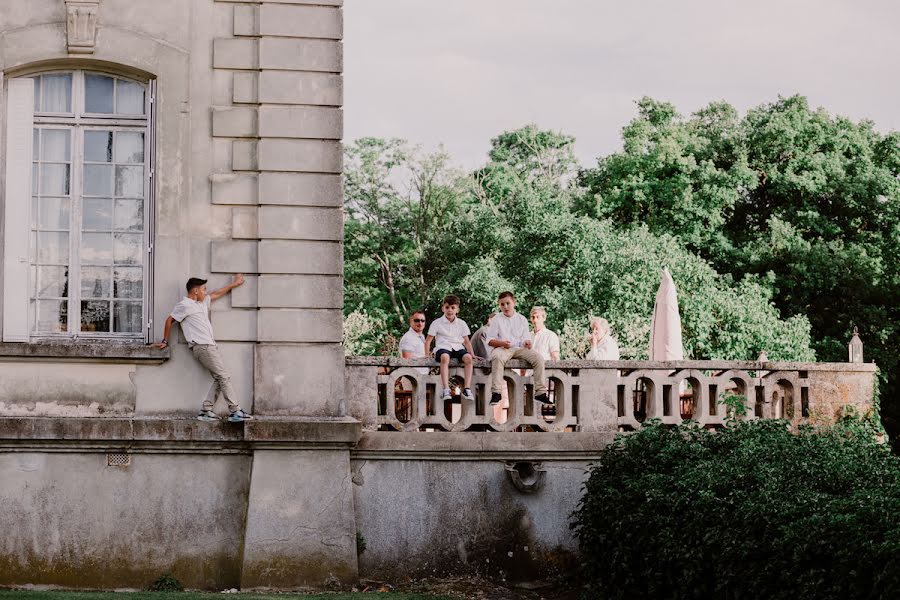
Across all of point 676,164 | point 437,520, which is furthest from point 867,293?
point 437,520

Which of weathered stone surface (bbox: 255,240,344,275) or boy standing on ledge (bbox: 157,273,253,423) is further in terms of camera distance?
weathered stone surface (bbox: 255,240,344,275)

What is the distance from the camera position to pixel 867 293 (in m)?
32.8

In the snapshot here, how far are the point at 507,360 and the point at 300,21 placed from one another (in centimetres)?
375

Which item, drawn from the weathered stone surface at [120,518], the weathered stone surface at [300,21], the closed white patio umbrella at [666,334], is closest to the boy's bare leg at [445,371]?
the weathered stone surface at [120,518]

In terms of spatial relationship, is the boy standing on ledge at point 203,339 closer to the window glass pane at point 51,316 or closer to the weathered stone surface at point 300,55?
the window glass pane at point 51,316

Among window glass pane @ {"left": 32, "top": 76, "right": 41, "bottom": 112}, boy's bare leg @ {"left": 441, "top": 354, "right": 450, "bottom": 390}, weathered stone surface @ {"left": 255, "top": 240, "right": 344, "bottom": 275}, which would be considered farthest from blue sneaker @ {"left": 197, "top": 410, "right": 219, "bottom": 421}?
window glass pane @ {"left": 32, "top": 76, "right": 41, "bottom": 112}

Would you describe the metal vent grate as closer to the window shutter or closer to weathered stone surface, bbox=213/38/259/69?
the window shutter

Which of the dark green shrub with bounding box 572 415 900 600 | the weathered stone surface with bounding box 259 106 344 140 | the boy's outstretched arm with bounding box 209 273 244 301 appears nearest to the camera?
the dark green shrub with bounding box 572 415 900 600

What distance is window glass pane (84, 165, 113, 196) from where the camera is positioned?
11523mm

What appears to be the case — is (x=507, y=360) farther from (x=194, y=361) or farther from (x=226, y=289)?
(x=194, y=361)

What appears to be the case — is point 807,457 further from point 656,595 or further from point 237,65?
point 237,65

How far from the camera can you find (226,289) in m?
11.2

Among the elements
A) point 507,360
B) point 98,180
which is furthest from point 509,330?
point 98,180

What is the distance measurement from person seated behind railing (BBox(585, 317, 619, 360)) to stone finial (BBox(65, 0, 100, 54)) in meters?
6.03
